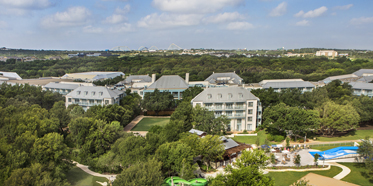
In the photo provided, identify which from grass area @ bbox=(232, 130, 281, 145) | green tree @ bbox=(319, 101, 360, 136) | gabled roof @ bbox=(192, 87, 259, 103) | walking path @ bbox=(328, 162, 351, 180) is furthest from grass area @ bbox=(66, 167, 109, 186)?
green tree @ bbox=(319, 101, 360, 136)

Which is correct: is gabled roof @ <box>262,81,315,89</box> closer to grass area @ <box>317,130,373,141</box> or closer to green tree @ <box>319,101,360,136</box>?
grass area @ <box>317,130,373,141</box>

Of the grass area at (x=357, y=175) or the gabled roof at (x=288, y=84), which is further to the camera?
the gabled roof at (x=288, y=84)

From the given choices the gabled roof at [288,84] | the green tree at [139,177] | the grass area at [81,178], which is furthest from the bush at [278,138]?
the gabled roof at [288,84]

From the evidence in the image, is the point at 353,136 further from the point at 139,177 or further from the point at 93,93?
the point at 93,93

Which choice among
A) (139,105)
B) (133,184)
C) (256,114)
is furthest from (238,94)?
(133,184)

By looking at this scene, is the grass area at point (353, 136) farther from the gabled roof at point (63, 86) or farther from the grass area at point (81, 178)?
the gabled roof at point (63, 86)

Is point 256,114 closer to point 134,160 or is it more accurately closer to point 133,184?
point 134,160
